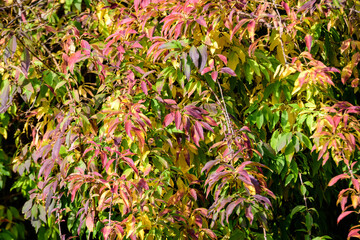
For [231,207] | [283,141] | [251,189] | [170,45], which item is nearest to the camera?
[231,207]

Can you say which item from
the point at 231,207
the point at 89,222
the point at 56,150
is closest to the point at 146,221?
the point at 89,222

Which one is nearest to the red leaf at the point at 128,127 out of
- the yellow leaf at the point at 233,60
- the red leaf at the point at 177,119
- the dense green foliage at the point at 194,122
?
the dense green foliage at the point at 194,122

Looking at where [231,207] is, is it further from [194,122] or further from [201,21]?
[201,21]

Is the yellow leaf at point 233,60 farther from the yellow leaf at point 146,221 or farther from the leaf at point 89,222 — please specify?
the leaf at point 89,222

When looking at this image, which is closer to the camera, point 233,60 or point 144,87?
point 144,87

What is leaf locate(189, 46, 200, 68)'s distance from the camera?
1.74 metres

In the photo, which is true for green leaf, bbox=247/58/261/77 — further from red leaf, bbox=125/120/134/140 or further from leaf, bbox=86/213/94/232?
leaf, bbox=86/213/94/232

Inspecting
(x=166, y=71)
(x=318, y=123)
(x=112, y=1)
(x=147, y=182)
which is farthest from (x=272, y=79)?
(x=112, y=1)

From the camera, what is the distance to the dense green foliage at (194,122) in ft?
5.54

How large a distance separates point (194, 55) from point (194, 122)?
27cm

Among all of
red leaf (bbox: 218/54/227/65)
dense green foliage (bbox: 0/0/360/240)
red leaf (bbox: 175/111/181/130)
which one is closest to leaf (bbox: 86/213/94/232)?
dense green foliage (bbox: 0/0/360/240)

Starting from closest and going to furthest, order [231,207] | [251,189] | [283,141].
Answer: [231,207]
[251,189]
[283,141]

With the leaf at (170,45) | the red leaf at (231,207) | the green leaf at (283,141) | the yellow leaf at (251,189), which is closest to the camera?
the red leaf at (231,207)

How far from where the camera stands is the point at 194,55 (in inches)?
68.9
